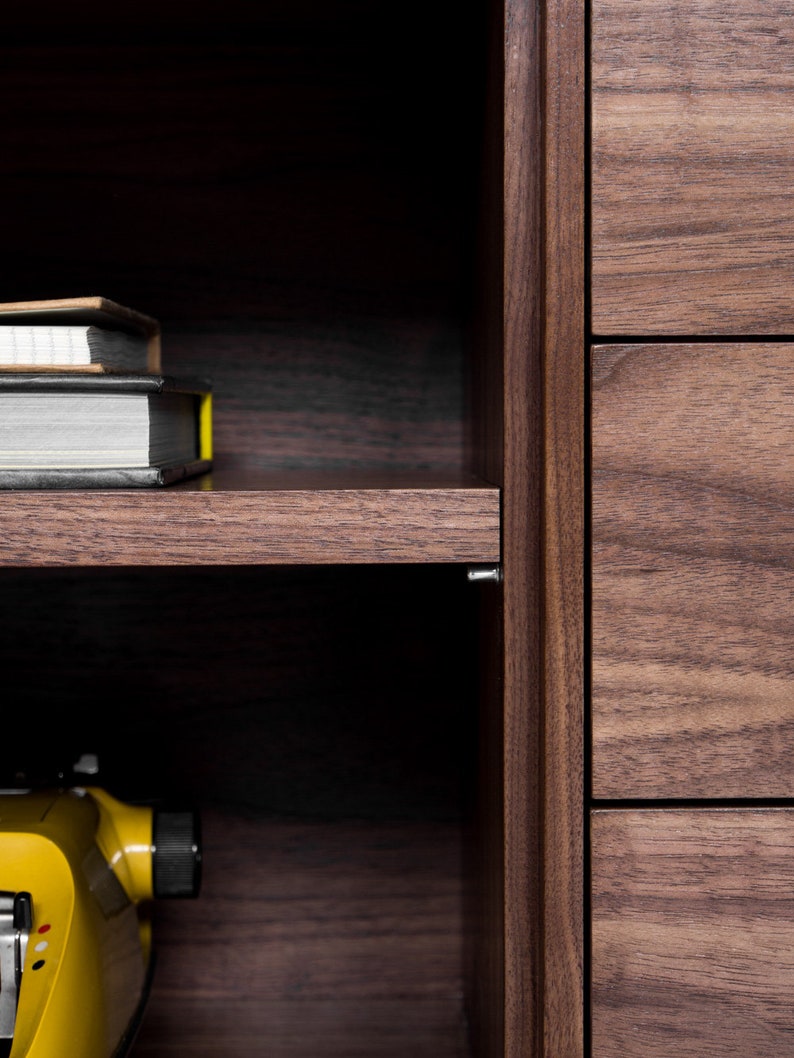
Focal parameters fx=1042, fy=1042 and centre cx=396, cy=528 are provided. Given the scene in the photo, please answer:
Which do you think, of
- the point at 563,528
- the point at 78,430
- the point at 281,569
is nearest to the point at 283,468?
the point at 281,569

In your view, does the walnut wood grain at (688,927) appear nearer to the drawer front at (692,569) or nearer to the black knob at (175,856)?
the drawer front at (692,569)

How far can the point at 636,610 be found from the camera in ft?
1.77

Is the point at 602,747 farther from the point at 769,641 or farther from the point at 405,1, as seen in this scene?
the point at 405,1

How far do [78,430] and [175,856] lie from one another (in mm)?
320

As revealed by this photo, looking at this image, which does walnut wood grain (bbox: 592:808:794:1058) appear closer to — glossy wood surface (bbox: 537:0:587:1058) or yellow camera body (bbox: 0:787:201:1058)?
glossy wood surface (bbox: 537:0:587:1058)

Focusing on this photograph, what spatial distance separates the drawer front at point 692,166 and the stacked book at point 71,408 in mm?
268

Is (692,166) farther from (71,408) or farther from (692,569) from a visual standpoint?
(71,408)

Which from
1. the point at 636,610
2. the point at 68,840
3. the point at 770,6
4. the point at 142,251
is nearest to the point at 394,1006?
the point at 68,840

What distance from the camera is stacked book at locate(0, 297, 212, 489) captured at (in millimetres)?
587

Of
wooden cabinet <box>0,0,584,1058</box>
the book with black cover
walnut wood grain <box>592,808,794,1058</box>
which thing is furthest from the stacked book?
walnut wood grain <box>592,808,794,1058</box>

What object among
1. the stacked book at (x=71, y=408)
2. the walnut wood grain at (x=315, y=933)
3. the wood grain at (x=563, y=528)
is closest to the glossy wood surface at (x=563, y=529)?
the wood grain at (x=563, y=528)

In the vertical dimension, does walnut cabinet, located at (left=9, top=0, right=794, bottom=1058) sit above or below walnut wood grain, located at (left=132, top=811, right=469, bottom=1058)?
above

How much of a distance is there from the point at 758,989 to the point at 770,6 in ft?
1.68

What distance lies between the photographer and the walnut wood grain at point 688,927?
1.80 feet
